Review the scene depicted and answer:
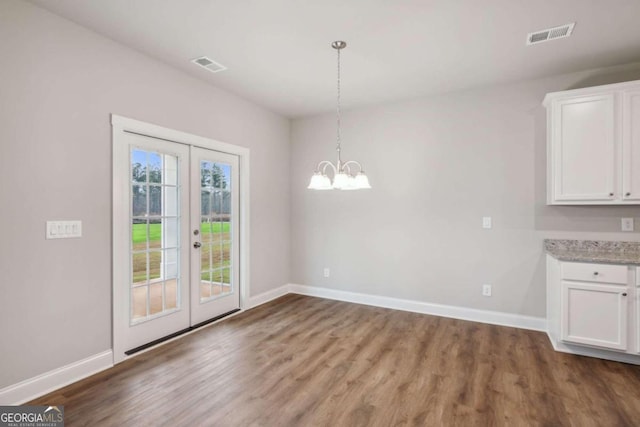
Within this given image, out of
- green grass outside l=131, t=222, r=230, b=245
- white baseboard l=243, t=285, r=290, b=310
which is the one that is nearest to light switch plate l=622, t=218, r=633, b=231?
white baseboard l=243, t=285, r=290, b=310

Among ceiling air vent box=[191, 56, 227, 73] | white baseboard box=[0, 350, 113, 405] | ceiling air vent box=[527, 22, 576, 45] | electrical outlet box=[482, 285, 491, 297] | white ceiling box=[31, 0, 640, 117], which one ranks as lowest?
white baseboard box=[0, 350, 113, 405]

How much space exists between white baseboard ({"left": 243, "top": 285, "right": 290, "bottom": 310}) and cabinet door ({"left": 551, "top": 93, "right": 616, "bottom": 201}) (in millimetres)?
3772

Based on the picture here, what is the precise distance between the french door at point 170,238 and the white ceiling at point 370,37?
37.7 inches

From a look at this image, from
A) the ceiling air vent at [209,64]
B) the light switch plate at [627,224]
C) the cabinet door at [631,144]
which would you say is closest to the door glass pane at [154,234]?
the ceiling air vent at [209,64]

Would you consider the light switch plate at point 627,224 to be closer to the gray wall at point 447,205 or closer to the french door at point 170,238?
the gray wall at point 447,205

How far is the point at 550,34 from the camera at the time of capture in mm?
2715

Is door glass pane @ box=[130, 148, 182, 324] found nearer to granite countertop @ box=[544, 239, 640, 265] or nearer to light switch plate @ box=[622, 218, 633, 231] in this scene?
granite countertop @ box=[544, 239, 640, 265]

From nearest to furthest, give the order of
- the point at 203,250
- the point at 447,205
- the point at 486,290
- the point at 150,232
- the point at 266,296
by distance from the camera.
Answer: the point at 150,232 < the point at 203,250 < the point at 486,290 < the point at 447,205 < the point at 266,296

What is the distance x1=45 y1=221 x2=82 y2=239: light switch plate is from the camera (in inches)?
95.5

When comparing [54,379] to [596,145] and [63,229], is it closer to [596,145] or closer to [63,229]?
[63,229]

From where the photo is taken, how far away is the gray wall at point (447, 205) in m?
3.62

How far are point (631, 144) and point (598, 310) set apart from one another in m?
1.56

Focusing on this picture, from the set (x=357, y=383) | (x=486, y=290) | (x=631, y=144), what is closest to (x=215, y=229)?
(x=357, y=383)

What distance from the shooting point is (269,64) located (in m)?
3.30
